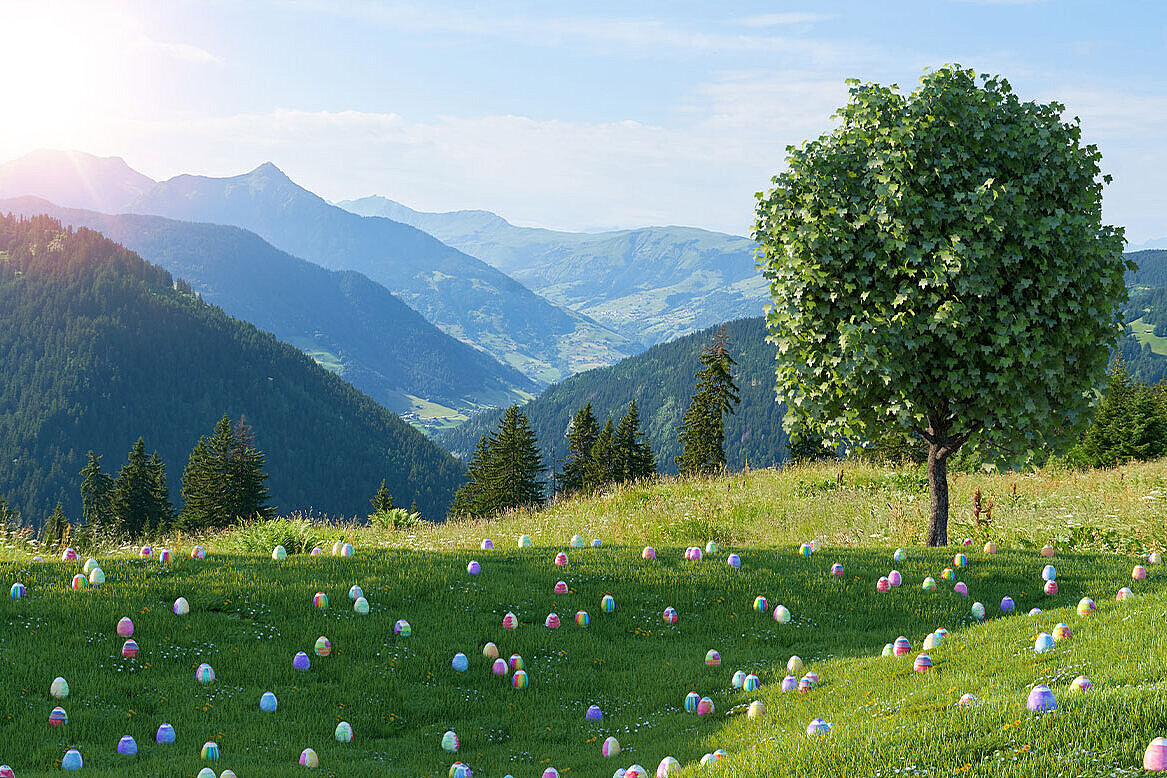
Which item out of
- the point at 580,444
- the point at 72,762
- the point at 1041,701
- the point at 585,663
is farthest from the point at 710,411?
the point at 72,762

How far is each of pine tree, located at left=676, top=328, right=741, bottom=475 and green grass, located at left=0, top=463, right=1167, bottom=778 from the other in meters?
43.3

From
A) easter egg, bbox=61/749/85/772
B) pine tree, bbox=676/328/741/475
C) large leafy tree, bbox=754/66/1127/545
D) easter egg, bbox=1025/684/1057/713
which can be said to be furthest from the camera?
pine tree, bbox=676/328/741/475

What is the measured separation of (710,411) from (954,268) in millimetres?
50901

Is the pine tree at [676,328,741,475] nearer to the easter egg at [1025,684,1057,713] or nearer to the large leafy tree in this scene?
the large leafy tree

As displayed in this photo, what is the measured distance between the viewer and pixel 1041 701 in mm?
5691

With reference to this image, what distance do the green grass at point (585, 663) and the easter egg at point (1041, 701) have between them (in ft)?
0.39

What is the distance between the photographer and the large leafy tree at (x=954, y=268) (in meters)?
12.6

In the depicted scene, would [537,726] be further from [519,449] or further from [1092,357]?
[519,449]

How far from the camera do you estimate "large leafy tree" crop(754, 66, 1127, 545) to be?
12.6 m

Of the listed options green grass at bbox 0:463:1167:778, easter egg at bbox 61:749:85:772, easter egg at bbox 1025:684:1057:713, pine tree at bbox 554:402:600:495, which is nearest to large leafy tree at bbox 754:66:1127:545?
green grass at bbox 0:463:1167:778

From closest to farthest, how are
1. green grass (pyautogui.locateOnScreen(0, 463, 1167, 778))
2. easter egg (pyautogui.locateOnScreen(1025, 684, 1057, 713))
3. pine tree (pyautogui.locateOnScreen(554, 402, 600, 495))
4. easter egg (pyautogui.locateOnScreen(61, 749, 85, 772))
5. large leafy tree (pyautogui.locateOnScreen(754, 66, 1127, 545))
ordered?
easter egg (pyautogui.locateOnScreen(1025, 684, 1057, 713)), green grass (pyautogui.locateOnScreen(0, 463, 1167, 778)), easter egg (pyautogui.locateOnScreen(61, 749, 85, 772)), large leafy tree (pyautogui.locateOnScreen(754, 66, 1127, 545)), pine tree (pyautogui.locateOnScreen(554, 402, 600, 495))

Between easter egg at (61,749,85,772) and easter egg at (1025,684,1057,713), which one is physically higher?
easter egg at (1025,684,1057,713)

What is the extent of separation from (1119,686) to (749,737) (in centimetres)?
288

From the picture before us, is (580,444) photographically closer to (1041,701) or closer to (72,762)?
(72,762)
